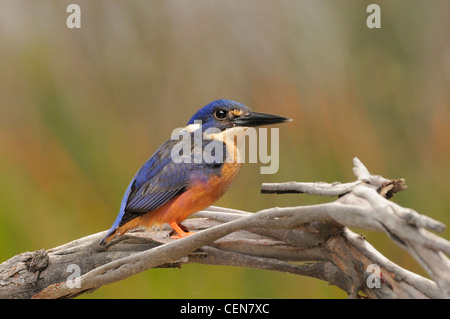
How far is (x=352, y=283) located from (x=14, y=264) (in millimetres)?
1015

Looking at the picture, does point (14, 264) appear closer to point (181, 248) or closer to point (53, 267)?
point (53, 267)

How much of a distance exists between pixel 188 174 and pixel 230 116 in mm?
256

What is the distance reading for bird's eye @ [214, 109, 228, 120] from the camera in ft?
6.31

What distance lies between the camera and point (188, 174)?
182 cm

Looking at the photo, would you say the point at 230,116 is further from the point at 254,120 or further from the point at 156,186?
the point at 156,186

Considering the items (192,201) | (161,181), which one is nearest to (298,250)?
(192,201)

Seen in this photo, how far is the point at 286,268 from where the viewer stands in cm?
159

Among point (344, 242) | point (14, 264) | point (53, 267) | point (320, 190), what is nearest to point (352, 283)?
point (344, 242)

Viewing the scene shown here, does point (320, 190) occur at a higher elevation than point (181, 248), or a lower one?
higher

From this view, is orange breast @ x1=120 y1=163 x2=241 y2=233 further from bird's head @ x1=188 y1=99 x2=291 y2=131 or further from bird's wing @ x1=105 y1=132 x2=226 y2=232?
bird's head @ x1=188 y1=99 x2=291 y2=131

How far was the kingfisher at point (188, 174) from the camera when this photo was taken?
179 centimetres

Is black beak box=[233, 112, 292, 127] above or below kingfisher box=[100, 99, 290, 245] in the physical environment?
above

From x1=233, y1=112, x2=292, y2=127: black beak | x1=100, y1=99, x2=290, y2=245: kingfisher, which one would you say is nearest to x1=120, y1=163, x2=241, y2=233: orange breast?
x1=100, y1=99, x2=290, y2=245: kingfisher

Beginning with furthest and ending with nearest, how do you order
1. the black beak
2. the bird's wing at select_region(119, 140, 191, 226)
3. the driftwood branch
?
the black beak < the bird's wing at select_region(119, 140, 191, 226) < the driftwood branch
